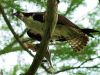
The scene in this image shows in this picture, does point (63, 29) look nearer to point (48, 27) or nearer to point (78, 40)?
point (78, 40)

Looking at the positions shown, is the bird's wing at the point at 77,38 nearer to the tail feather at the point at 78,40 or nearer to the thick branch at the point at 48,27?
the tail feather at the point at 78,40

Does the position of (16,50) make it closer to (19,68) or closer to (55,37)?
(19,68)

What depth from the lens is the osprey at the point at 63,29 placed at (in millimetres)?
2027

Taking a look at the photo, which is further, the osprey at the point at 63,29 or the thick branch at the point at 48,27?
the osprey at the point at 63,29

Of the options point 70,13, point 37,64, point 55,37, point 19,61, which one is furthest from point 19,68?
point 37,64

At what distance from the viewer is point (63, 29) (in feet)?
6.88

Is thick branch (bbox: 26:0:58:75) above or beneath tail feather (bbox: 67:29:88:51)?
above

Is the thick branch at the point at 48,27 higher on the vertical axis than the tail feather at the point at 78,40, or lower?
higher

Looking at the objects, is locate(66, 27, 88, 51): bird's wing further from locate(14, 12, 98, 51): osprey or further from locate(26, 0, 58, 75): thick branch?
locate(26, 0, 58, 75): thick branch

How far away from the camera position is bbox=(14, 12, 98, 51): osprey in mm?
2027

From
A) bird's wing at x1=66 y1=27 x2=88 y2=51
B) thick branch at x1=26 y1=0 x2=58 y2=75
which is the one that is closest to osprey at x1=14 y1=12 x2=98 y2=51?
bird's wing at x1=66 y1=27 x2=88 y2=51

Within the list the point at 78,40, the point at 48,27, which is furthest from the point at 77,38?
the point at 48,27

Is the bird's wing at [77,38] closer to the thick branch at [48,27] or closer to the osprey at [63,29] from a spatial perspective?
the osprey at [63,29]

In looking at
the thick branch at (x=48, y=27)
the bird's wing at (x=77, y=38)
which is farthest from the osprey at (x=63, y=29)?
the thick branch at (x=48, y=27)
